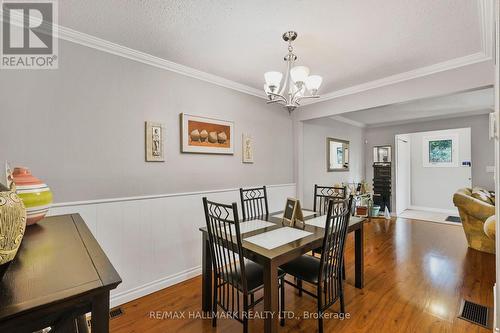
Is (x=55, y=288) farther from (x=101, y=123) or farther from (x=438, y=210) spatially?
(x=438, y=210)

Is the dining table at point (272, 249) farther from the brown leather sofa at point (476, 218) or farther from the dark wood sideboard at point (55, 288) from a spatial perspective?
the brown leather sofa at point (476, 218)

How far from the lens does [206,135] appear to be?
284cm

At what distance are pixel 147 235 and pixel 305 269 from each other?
1565mm

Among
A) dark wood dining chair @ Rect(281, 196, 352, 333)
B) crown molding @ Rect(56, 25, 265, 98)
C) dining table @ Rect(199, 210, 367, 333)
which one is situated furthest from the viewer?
crown molding @ Rect(56, 25, 265, 98)

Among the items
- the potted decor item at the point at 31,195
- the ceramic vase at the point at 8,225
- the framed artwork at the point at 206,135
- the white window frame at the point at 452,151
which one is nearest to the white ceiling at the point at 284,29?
the framed artwork at the point at 206,135

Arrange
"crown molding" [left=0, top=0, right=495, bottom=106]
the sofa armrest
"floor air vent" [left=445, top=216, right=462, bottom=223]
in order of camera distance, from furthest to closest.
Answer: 1. "floor air vent" [left=445, top=216, right=462, bottom=223]
2. the sofa armrest
3. "crown molding" [left=0, top=0, right=495, bottom=106]

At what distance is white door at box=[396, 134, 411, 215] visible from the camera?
19.2 feet

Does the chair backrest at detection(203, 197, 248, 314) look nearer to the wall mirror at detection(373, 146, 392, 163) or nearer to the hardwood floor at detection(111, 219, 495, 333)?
the hardwood floor at detection(111, 219, 495, 333)

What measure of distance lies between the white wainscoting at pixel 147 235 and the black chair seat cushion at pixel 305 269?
1228 millimetres

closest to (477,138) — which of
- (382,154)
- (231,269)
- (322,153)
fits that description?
(382,154)

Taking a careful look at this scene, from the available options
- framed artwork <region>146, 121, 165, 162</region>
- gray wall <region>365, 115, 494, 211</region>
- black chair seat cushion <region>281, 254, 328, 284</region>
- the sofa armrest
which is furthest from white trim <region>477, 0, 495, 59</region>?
gray wall <region>365, 115, 494, 211</region>

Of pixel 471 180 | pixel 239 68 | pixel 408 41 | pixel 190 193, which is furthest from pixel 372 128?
pixel 190 193

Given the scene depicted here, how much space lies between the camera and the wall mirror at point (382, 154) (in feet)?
19.5

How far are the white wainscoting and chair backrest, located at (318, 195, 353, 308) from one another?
60.1 inches
